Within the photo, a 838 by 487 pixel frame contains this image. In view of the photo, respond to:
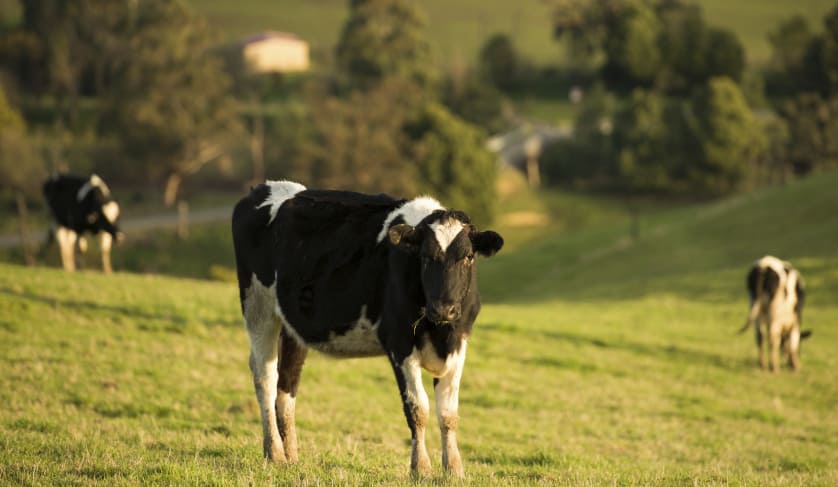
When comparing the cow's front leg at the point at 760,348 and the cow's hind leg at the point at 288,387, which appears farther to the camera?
the cow's front leg at the point at 760,348

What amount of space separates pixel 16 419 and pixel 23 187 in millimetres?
54143

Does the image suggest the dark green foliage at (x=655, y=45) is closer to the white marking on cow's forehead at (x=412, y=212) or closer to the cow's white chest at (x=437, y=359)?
the white marking on cow's forehead at (x=412, y=212)

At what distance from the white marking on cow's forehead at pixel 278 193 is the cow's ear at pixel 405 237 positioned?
239 cm

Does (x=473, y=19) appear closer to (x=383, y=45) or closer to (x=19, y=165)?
(x=383, y=45)

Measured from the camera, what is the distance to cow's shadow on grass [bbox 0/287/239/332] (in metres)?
20.0

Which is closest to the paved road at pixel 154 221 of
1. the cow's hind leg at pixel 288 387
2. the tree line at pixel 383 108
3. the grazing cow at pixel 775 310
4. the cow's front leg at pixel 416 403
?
the tree line at pixel 383 108

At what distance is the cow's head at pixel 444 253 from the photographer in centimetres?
918

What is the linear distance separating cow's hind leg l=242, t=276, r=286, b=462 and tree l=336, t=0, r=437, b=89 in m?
93.9

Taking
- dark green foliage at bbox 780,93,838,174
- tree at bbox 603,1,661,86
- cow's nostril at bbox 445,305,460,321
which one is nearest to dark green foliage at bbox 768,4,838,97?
tree at bbox 603,1,661,86

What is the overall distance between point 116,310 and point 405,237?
12745 mm

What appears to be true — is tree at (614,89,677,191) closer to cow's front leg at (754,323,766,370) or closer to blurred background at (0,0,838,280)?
blurred background at (0,0,838,280)

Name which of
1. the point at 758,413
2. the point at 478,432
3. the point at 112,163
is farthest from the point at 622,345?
the point at 112,163

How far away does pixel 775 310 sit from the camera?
24.9 meters

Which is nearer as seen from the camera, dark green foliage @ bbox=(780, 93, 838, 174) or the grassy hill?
dark green foliage @ bbox=(780, 93, 838, 174)
